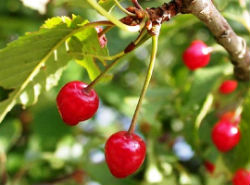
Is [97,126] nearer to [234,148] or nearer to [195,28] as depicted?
[195,28]

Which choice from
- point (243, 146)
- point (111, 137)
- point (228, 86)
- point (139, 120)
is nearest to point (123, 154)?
point (111, 137)

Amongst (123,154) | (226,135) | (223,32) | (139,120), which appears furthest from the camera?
(139,120)

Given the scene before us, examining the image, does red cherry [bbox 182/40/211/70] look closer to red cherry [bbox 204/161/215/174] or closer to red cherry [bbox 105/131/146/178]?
red cherry [bbox 204/161/215/174]

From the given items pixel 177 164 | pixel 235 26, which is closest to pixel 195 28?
pixel 235 26

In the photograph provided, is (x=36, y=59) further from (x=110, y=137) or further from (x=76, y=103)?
(x=110, y=137)

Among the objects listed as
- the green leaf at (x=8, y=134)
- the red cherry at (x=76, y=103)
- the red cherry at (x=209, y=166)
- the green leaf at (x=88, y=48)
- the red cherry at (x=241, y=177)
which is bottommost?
the green leaf at (x=8, y=134)

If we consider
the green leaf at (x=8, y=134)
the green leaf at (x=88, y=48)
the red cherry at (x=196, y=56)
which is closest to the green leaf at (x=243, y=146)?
the red cherry at (x=196, y=56)

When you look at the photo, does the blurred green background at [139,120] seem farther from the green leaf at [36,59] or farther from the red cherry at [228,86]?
the green leaf at [36,59]
